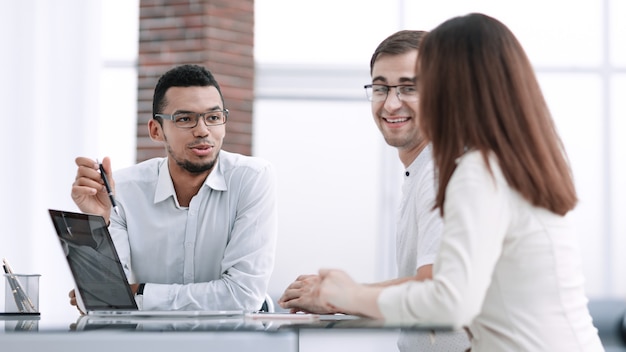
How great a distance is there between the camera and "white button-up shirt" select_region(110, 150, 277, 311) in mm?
2742

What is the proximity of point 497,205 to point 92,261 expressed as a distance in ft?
3.46

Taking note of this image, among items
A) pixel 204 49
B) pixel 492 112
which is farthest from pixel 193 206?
pixel 204 49

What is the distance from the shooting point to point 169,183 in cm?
286

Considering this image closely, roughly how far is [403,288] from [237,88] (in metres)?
4.65

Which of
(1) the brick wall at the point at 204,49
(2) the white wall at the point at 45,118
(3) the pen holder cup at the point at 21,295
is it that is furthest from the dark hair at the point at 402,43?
(2) the white wall at the point at 45,118

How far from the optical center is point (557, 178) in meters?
1.54

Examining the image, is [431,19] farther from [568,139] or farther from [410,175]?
[410,175]

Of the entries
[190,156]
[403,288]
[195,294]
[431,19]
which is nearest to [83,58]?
[431,19]

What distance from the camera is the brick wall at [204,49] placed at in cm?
586

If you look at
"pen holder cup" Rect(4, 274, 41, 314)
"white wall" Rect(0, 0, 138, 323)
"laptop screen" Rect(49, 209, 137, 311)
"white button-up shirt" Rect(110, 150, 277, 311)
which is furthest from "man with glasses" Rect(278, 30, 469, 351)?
"white wall" Rect(0, 0, 138, 323)

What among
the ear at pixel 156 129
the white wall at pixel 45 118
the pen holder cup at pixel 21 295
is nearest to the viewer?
the pen holder cup at pixel 21 295

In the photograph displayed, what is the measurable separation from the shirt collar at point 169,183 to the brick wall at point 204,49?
300 centimetres

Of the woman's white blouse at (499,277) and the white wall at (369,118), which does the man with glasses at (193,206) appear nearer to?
the woman's white blouse at (499,277)

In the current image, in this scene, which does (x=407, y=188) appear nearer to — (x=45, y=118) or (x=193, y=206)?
(x=193, y=206)
